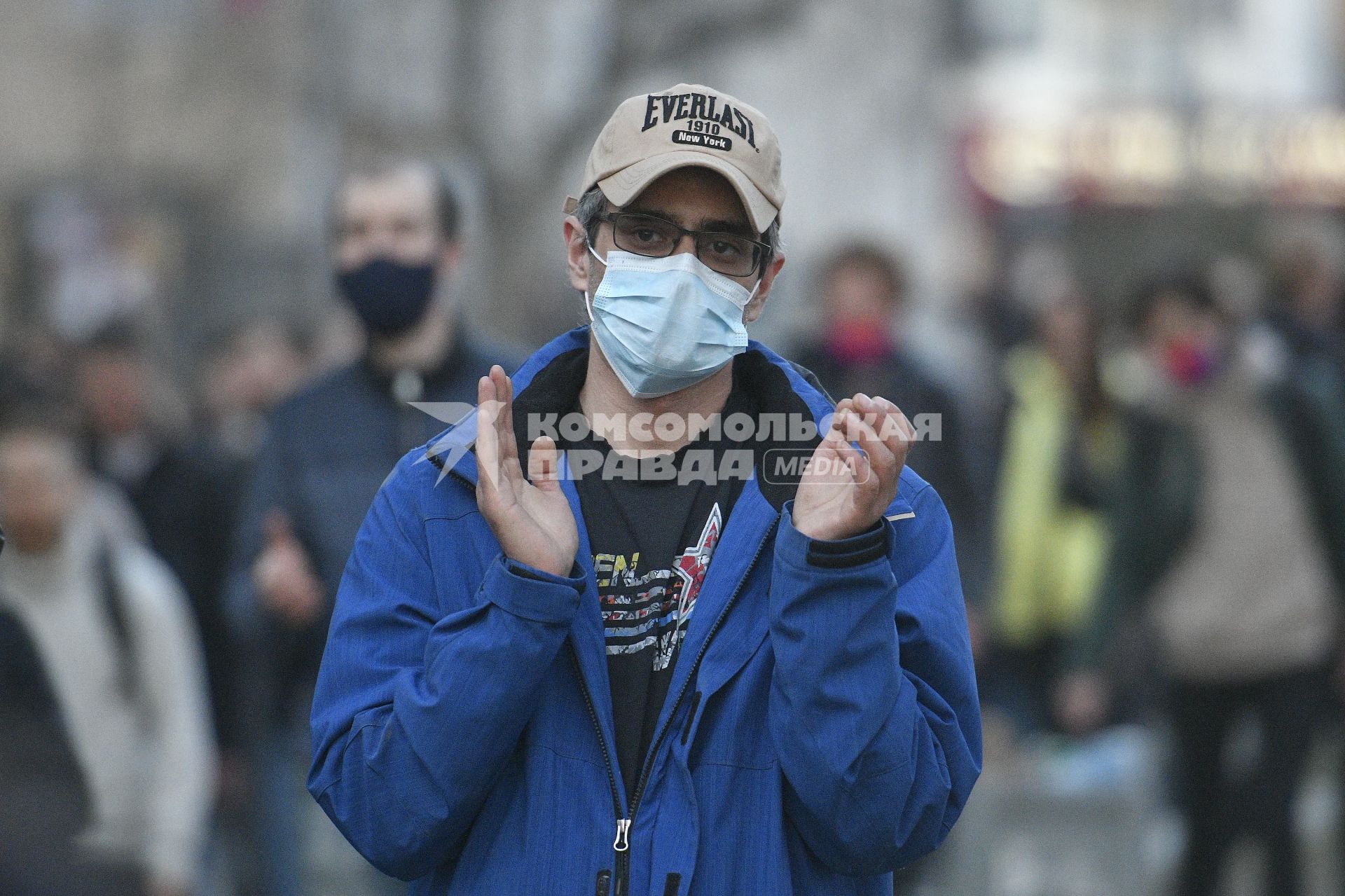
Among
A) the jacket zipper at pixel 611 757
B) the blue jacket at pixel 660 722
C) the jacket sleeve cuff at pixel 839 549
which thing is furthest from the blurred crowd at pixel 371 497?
the jacket sleeve cuff at pixel 839 549

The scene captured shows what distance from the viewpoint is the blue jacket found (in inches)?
101

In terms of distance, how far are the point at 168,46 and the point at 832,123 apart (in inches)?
314

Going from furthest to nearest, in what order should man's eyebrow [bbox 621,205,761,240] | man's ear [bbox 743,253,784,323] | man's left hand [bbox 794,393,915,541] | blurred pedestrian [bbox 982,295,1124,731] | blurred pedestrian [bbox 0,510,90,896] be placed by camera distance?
blurred pedestrian [bbox 982,295,1124,731], blurred pedestrian [bbox 0,510,90,896], man's ear [bbox 743,253,784,323], man's eyebrow [bbox 621,205,761,240], man's left hand [bbox 794,393,915,541]

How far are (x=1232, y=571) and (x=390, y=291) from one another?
132 inches

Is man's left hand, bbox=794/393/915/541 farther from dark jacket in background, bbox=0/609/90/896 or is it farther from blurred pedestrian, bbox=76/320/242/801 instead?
blurred pedestrian, bbox=76/320/242/801

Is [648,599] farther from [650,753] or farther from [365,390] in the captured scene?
[365,390]

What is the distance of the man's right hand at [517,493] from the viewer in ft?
8.57

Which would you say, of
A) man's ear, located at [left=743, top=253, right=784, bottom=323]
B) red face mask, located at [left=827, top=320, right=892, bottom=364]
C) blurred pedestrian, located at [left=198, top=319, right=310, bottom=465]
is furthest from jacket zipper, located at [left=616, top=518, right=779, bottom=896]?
blurred pedestrian, located at [left=198, top=319, right=310, bottom=465]

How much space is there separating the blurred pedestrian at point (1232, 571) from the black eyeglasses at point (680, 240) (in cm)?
426

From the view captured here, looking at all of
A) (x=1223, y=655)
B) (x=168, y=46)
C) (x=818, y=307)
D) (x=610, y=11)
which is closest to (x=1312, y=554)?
(x=1223, y=655)

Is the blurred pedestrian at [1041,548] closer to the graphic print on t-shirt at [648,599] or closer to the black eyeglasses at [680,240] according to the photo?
the black eyeglasses at [680,240]

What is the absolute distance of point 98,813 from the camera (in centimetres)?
448

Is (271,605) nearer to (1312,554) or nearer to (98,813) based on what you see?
(98,813)

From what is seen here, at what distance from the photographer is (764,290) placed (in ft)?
9.91
